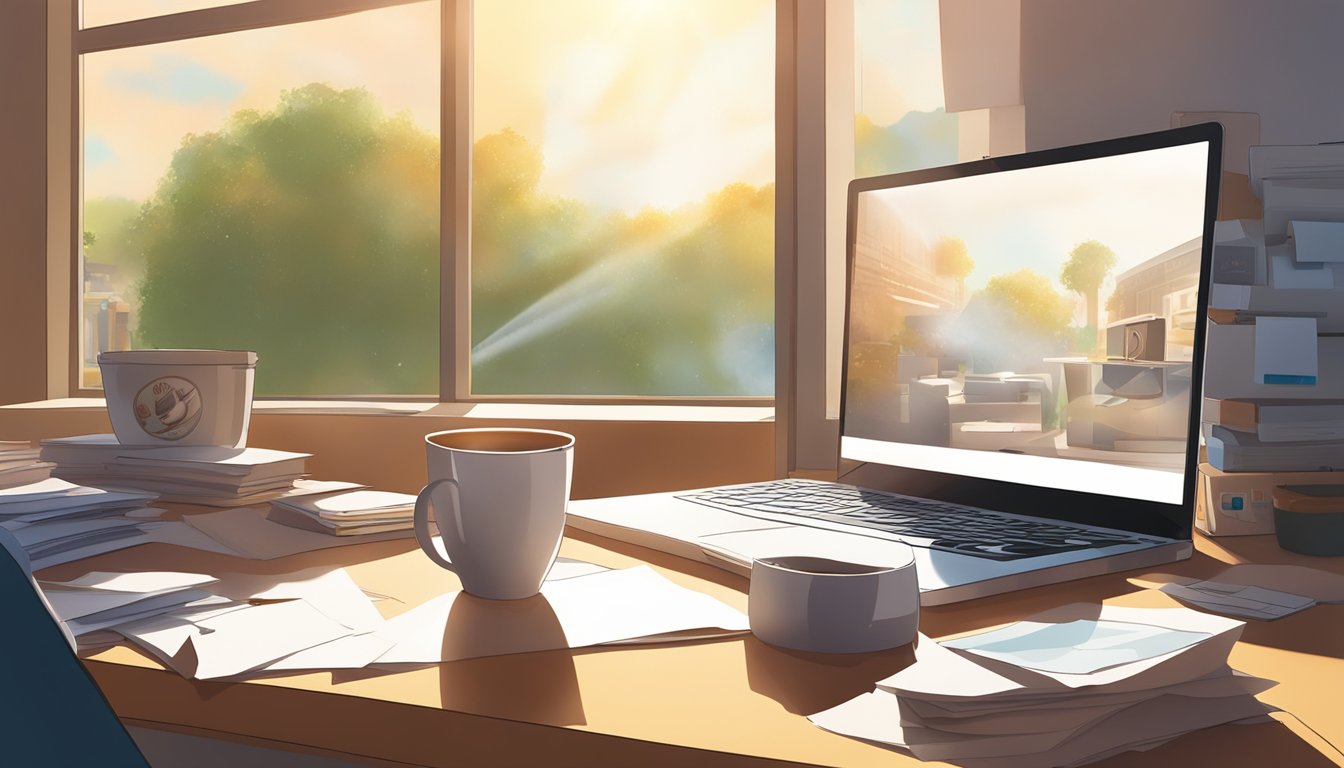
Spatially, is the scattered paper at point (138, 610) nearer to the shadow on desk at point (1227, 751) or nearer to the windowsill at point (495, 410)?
the shadow on desk at point (1227, 751)

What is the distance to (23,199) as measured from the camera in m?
1.93

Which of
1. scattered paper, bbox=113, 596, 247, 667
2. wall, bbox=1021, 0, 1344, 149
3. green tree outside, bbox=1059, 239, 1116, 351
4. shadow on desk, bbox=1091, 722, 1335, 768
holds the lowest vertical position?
scattered paper, bbox=113, 596, 247, 667

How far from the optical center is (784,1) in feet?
4.43

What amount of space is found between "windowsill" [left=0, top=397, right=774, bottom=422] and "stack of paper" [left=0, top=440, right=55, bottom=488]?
0.58m

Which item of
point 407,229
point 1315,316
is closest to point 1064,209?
point 1315,316

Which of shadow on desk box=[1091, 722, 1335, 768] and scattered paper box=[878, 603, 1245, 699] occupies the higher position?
scattered paper box=[878, 603, 1245, 699]

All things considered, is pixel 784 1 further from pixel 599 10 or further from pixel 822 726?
pixel 599 10

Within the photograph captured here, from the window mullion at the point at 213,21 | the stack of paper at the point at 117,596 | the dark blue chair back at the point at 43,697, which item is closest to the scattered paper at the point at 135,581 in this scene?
the stack of paper at the point at 117,596

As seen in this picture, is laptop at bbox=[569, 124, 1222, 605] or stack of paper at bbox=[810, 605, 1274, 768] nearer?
stack of paper at bbox=[810, 605, 1274, 768]

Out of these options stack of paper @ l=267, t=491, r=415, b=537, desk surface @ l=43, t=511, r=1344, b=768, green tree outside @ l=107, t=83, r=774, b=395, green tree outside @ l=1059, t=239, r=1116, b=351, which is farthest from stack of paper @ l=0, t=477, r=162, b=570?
green tree outside @ l=107, t=83, r=774, b=395

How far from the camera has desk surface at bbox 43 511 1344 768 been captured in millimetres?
Result: 374

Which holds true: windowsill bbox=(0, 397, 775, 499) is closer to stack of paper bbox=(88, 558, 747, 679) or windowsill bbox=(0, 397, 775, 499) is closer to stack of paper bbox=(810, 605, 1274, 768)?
stack of paper bbox=(88, 558, 747, 679)

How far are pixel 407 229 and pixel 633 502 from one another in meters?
7.74

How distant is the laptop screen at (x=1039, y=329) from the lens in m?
0.75
